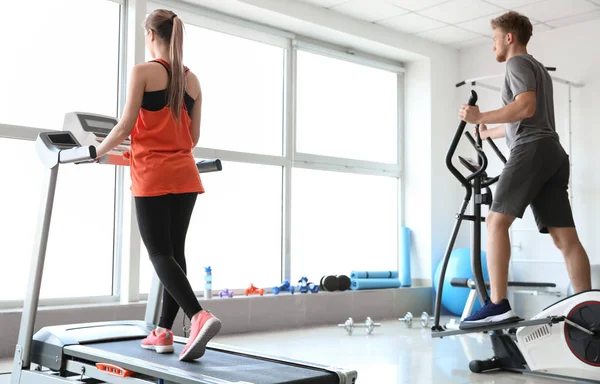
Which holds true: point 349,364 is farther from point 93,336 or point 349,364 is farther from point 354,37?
point 354,37

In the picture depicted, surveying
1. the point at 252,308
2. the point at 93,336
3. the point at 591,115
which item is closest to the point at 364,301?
the point at 252,308

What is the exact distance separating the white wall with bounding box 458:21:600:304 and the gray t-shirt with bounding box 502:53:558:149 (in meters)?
2.85

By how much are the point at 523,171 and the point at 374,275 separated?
3.31 m

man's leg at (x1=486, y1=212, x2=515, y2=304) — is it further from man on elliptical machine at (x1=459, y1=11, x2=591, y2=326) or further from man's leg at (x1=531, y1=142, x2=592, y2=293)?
man's leg at (x1=531, y1=142, x2=592, y2=293)

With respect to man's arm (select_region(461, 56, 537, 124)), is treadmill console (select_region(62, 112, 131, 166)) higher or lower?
lower

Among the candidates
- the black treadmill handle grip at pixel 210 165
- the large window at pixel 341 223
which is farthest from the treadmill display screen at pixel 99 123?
the large window at pixel 341 223

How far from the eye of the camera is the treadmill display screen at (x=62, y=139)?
9.81 feet

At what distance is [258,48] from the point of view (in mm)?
5840

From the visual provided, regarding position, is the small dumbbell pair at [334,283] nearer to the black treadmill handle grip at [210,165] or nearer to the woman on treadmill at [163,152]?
the black treadmill handle grip at [210,165]

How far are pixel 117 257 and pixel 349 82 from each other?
9.72ft

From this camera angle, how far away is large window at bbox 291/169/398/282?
607cm

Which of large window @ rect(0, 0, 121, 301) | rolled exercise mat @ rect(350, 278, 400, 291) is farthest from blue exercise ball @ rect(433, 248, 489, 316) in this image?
large window @ rect(0, 0, 121, 301)

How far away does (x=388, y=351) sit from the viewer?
166 inches

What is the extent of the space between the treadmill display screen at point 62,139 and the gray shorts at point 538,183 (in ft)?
6.41
